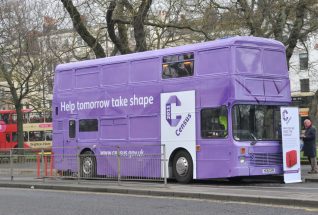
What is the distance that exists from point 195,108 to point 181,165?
1852 millimetres

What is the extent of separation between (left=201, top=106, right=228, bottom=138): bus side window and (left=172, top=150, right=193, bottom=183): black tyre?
0.95 meters

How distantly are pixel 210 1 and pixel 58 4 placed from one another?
6.65m

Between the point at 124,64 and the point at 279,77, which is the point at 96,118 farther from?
the point at 279,77

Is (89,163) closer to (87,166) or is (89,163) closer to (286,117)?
(87,166)

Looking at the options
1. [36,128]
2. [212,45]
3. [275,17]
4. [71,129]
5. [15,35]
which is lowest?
[71,129]

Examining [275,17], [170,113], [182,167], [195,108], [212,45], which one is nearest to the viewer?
[212,45]

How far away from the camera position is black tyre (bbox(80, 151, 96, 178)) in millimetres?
18422

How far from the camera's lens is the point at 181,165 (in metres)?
17.2

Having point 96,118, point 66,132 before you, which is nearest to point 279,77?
point 96,118

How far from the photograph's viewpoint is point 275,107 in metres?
17.0

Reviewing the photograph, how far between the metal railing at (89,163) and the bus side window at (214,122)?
4.93 ft

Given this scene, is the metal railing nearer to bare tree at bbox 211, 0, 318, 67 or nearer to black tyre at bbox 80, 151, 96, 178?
black tyre at bbox 80, 151, 96, 178

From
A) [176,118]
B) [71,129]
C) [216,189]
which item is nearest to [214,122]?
[176,118]

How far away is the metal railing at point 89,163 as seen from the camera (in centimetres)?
1698
